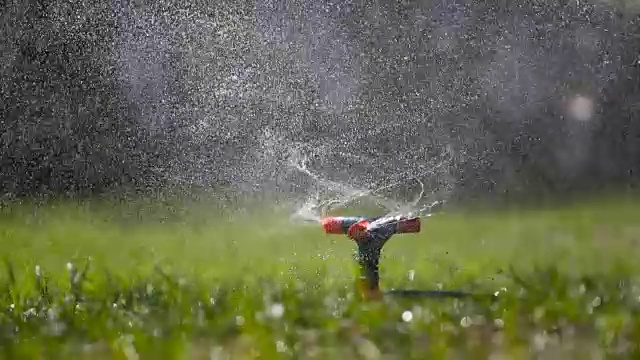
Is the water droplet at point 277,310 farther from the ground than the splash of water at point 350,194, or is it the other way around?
the splash of water at point 350,194

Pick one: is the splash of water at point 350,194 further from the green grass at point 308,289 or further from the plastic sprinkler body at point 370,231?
the plastic sprinkler body at point 370,231

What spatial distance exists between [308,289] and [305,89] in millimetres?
2692

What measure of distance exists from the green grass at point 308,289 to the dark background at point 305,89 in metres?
0.73

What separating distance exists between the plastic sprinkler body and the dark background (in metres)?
2.25

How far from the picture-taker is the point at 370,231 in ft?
7.21

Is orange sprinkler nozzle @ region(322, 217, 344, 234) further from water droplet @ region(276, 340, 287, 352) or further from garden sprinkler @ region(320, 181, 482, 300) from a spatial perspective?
water droplet @ region(276, 340, 287, 352)

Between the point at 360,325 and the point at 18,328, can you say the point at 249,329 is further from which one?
the point at 18,328

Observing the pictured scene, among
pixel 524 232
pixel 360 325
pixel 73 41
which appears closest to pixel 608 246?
pixel 524 232

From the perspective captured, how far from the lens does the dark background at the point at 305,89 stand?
472 cm

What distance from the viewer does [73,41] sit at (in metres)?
5.23

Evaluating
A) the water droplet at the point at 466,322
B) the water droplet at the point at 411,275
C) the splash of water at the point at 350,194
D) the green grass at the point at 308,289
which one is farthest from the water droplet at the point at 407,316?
the splash of water at the point at 350,194

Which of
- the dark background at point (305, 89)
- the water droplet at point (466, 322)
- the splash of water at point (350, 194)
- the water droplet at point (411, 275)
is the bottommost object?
the water droplet at point (466, 322)

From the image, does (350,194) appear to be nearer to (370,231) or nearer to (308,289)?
(308,289)

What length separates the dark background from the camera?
4.72 metres
